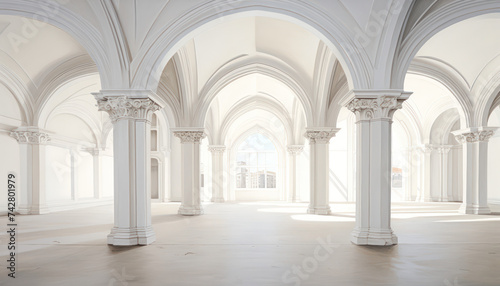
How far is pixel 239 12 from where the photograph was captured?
23.3ft

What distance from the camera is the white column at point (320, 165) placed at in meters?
11.9

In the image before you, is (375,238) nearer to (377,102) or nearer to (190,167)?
(377,102)

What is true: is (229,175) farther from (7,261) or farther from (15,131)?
(7,261)

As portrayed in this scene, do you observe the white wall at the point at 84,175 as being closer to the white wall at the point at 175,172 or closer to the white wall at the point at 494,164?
the white wall at the point at 175,172

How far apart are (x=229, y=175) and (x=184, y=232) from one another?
15.2m

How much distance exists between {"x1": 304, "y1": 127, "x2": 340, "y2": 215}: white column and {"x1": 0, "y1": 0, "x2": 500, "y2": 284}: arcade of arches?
0.05m

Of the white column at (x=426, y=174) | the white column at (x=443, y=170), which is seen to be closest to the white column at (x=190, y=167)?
the white column at (x=426, y=174)

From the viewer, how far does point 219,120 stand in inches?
752

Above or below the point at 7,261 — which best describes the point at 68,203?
below

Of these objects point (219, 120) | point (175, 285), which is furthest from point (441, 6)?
point (219, 120)

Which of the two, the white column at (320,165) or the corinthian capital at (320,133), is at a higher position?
the corinthian capital at (320,133)

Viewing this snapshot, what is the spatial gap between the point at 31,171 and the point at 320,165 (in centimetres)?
1080

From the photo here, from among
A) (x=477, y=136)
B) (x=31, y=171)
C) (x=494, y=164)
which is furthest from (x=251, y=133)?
(x=477, y=136)

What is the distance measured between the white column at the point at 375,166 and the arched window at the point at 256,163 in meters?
18.2
